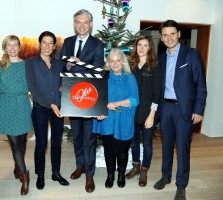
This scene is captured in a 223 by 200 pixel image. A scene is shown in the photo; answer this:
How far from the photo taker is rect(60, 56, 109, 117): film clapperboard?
285cm

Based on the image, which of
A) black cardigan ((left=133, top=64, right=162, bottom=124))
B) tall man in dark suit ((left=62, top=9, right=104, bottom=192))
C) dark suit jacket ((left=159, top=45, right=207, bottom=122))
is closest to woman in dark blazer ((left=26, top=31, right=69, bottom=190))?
tall man in dark suit ((left=62, top=9, right=104, bottom=192))

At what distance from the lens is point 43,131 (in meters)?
3.09

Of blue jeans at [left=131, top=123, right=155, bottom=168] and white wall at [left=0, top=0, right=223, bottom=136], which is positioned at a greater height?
white wall at [left=0, top=0, right=223, bottom=136]

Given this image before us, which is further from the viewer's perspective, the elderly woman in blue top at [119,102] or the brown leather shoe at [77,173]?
the brown leather shoe at [77,173]

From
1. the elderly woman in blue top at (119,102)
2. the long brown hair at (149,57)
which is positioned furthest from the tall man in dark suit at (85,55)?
the long brown hair at (149,57)

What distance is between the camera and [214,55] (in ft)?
18.9

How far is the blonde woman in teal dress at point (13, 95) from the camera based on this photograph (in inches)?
115

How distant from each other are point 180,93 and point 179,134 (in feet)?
1.56

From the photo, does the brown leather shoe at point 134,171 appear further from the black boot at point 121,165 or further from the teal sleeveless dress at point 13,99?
the teal sleeveless dress at point 13,99

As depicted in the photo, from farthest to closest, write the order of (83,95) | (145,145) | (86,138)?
(145,145)
(86,138)
(83,95)

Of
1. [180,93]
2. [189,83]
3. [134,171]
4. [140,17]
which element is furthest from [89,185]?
[140,17]

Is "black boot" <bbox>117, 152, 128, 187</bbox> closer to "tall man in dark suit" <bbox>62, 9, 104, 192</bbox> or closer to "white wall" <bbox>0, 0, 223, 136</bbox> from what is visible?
"tall man in dark suit" <bbox>62, 9, 104, 192</bbox>

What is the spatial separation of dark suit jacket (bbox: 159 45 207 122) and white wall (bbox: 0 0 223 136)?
8.39 ft

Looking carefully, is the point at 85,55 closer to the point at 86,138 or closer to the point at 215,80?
the point at 86,138
